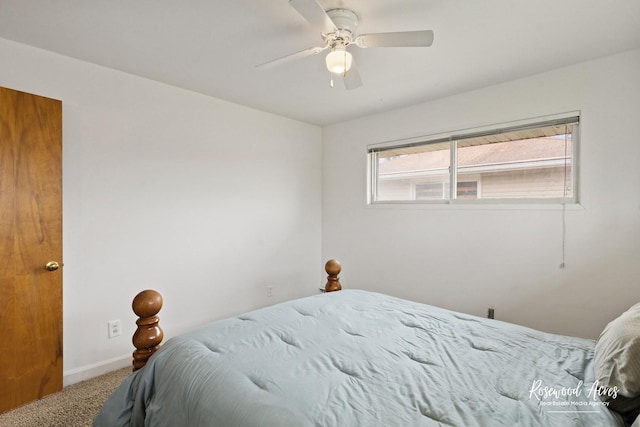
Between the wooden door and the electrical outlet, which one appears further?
the electrical outlet

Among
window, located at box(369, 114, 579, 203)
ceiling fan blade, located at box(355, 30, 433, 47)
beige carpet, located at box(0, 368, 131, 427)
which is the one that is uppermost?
ceiling fan blade, located at box(355, 30, 433, 47)

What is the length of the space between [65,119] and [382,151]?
2.86 meters

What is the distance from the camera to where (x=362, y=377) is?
1145mm

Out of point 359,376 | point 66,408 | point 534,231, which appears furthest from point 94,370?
point 534,231

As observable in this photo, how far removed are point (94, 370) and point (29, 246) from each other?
1.03 metres

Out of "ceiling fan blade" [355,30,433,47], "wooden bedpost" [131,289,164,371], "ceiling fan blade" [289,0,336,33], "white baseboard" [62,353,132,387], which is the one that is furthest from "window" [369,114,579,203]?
"white baseboard" [62,353,132,387]

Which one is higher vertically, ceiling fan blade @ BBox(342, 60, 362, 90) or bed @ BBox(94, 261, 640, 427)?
ceiling fan blade @ BBox(342, 60, 362, 90)

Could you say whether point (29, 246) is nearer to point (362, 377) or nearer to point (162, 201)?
point (162, 201)

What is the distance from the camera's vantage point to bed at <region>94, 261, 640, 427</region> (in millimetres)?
938

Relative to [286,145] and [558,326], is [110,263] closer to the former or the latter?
[286,145]

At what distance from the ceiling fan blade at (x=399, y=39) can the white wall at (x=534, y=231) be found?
149 cm

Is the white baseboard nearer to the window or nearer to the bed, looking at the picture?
the bed

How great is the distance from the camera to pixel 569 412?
→ 0.91m

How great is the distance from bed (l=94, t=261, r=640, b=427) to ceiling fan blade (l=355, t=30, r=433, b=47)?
144 centimetres
